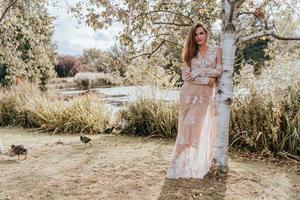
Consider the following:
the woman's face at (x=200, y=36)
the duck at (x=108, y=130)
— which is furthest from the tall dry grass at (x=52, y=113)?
the woman's face at (x=200, y=36)

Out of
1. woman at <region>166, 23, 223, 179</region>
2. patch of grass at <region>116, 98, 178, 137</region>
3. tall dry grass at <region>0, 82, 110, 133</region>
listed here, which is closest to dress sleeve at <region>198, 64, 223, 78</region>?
woman at <region>166, 23, 223, 179</region>

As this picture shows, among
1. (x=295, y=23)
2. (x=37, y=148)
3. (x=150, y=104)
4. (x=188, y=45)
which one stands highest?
(x=295, y=23)

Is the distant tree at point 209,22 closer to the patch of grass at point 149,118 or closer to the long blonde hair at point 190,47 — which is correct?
the long blonde hair at point 190,47

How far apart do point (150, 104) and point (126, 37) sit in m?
2.86

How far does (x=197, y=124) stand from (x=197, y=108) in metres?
0.21

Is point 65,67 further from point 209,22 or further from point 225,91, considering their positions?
point 225,91

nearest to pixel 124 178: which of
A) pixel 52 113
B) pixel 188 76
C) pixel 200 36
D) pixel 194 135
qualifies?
pixel 194 135

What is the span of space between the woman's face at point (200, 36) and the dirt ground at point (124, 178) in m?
1.79

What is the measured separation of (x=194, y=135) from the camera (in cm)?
566

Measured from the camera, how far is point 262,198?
16.5 ft

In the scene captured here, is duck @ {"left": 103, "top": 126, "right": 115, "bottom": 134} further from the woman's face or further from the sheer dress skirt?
the woman's face

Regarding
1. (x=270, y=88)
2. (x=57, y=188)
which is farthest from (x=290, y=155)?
(x=57, y=188)

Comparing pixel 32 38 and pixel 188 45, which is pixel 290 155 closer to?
pixel 188 45

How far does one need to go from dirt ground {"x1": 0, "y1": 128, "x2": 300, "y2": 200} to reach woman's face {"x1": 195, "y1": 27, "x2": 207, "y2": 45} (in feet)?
5.88
